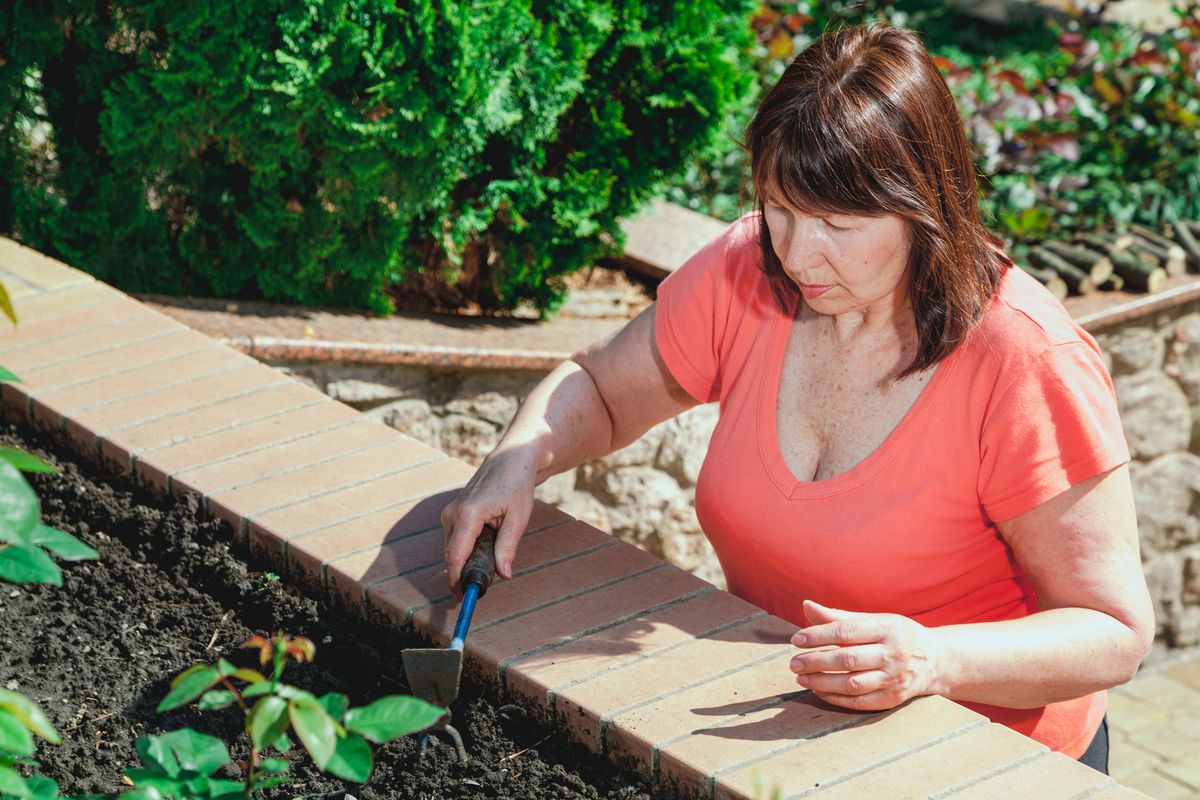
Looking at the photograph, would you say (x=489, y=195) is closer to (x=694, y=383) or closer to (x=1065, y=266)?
(x=694, y=383)

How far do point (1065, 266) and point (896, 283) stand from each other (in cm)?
322

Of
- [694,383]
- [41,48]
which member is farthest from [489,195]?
[694,383]

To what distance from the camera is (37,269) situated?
3.38 metres

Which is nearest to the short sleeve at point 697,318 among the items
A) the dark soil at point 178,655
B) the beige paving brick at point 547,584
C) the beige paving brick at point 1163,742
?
the beige paving brick at point 547,584

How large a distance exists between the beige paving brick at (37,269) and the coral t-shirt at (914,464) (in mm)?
1595

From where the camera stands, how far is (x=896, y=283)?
2203 mm

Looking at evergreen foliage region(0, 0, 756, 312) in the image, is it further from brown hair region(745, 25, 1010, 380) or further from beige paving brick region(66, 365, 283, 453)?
brown hair region(745, 25, 1010, 380)

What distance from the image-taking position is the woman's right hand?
6.82ft

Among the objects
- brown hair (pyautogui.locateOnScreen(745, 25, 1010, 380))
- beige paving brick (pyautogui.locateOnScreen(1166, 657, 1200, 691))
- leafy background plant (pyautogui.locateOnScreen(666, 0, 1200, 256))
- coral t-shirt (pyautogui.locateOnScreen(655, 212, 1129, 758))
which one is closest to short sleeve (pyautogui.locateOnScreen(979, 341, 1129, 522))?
coral t-shirt (pyautogui.locateOnScreen(655, 212, 1129, 758))

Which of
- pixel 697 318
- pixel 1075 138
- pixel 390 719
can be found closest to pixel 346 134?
pixel 697 318

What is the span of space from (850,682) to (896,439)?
1.92 ft

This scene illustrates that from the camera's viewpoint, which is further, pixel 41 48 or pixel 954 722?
pixel 41 48

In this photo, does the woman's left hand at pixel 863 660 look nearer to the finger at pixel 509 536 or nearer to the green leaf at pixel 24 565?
the finger at pixel 509 536

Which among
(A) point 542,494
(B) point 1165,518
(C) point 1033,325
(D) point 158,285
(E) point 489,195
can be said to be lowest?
(B) point 1165,518
